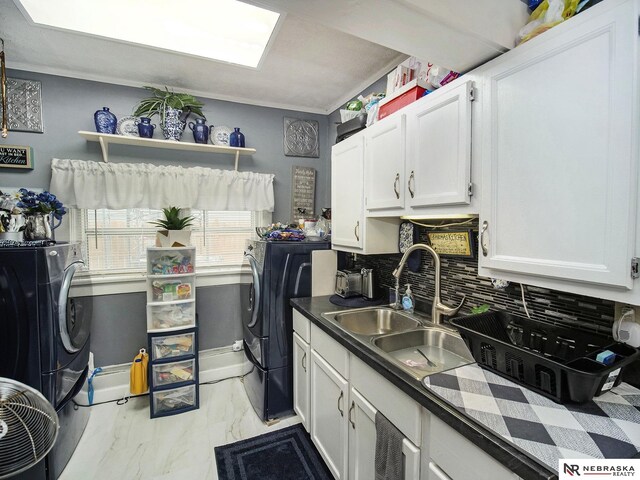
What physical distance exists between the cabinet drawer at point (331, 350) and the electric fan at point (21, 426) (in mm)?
1158

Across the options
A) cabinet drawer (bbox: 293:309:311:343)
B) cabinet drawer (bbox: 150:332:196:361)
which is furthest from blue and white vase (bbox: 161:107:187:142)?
cabinet drawer (bbox: 293:309:311:343)

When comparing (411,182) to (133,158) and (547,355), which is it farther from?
(133,158)

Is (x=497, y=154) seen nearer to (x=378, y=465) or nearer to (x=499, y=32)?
(x=499, y=32)

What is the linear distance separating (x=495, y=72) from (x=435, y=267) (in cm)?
104

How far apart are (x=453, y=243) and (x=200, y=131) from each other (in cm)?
223

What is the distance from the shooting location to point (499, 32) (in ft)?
3.36

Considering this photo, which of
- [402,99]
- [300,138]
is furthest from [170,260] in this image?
[402,99]

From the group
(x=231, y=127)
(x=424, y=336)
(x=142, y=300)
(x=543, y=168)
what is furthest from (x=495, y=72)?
(x=142, y=300)

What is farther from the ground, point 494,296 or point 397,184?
point 397,184

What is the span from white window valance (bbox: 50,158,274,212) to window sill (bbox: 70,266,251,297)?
59cm

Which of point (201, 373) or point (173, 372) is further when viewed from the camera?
point (201, 373)

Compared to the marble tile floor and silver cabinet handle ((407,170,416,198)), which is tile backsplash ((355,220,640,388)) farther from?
the marble tile floor

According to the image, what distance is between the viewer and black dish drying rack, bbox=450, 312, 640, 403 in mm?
829

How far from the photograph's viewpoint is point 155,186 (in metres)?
2.52
